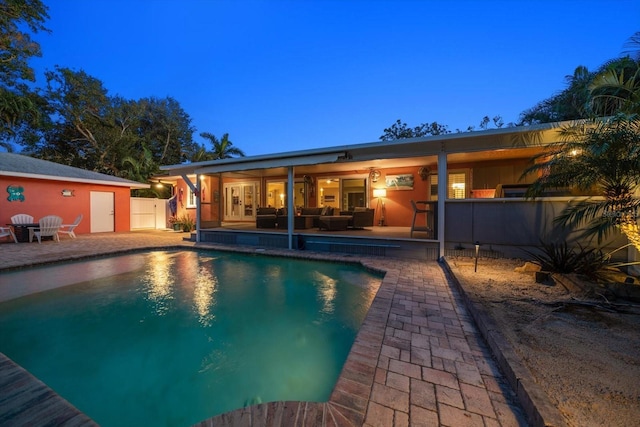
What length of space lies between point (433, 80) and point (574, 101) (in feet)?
75.1

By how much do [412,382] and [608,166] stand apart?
13.5 ft

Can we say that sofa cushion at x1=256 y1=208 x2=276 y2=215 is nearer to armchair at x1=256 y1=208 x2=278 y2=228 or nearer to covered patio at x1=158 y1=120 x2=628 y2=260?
armchair at x1=256 y1=208 x2=278 y2=228

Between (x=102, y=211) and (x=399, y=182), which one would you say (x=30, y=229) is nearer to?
(x=102, y=211)

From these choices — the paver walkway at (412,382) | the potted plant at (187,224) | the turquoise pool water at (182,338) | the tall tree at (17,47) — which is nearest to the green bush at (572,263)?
the paver walkway at (412,382)

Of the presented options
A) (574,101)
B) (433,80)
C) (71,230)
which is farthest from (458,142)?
(433,80)

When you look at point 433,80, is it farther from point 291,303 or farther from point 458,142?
point 291,303

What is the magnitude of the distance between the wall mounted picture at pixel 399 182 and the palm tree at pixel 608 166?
5.79 meters

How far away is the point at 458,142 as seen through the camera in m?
6.12

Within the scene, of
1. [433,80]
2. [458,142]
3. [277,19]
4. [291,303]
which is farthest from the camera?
[433,80]

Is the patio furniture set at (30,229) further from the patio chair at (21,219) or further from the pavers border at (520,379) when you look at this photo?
the pavers border at (520,379)

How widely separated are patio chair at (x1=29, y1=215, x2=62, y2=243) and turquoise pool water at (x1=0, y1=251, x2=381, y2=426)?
5265mm

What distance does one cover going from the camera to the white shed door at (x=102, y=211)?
508 inches

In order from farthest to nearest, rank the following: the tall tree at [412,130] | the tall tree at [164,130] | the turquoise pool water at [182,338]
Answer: the tall tree at [412,130]
the tall tree at [164,130]
the turquoise pool water at [182,338]

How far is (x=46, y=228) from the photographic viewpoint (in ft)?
32.4
